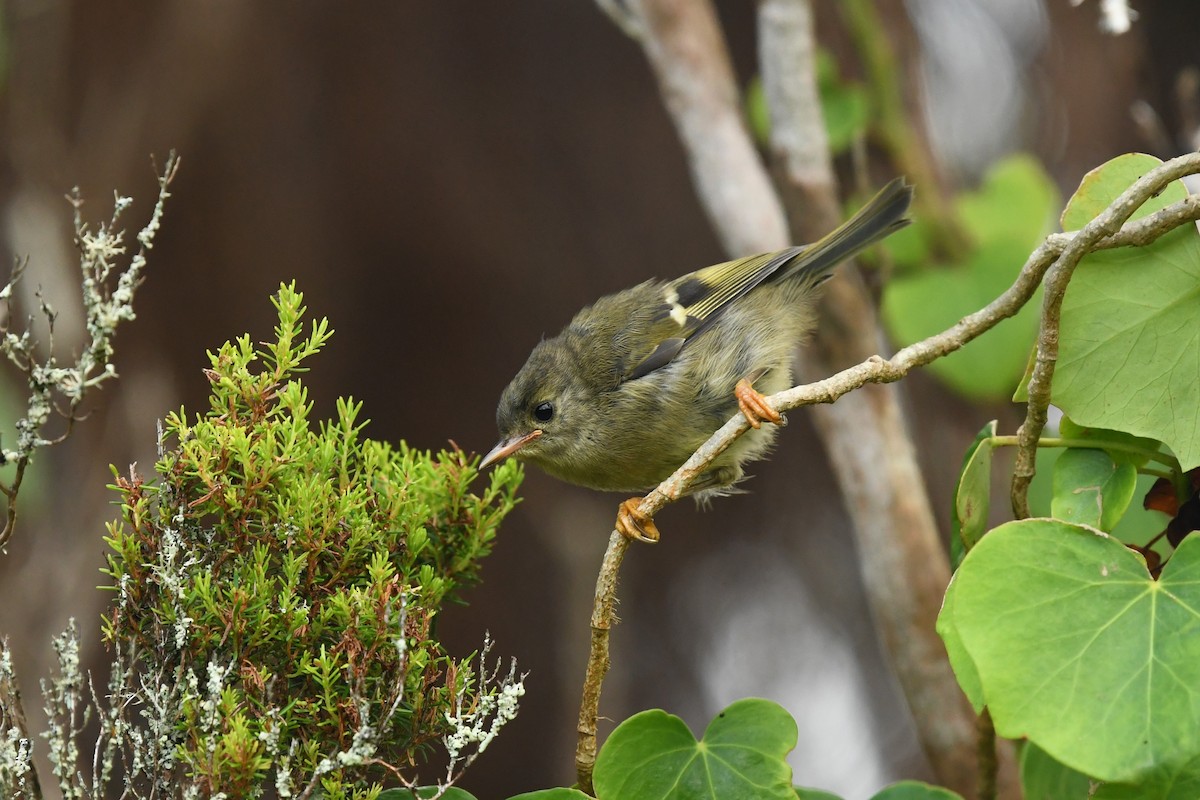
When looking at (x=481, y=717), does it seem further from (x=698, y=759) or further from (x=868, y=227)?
(x=868, y=227)

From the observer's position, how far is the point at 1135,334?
119cm

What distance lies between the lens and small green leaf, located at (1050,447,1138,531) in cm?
119

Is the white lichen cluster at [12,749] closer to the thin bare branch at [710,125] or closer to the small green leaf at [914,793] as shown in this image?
the small green leaf at [914,793]

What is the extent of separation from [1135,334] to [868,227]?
2.46ft

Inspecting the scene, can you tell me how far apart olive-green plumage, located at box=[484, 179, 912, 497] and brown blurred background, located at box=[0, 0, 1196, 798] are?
1214 millimetres

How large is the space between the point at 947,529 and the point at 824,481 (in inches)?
17.2

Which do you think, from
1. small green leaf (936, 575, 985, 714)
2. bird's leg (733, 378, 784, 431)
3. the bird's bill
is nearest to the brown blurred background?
the bird's bill

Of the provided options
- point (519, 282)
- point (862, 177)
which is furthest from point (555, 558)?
point (862, 177)

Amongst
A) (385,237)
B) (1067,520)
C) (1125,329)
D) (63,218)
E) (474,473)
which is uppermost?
(63,218)

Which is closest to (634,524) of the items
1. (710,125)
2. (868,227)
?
(868,227)

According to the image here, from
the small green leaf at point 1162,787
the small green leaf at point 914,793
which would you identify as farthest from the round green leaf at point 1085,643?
the small green leaf at point 914,793

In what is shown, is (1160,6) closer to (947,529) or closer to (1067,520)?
(947,529)

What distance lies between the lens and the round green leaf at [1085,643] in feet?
3.28

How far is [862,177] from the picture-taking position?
2.62 metres
